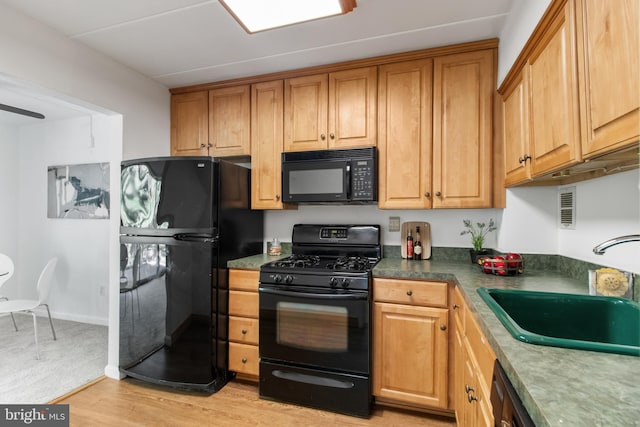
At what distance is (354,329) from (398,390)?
1.53ft

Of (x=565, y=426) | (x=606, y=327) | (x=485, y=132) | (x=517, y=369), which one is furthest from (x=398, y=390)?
(x=485, y=132)

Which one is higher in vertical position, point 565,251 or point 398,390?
point 565,251

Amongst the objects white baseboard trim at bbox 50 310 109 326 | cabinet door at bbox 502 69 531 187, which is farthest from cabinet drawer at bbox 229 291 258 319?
white baseboard trim at bbox 50 310 109 326

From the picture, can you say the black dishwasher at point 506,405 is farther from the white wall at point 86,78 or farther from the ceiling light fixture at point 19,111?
the ceiling light fixture at point 19,111

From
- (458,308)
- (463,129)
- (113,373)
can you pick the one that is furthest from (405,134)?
(113,373)

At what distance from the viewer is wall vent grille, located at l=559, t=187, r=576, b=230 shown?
1.74 m

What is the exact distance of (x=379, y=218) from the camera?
8.47 ft

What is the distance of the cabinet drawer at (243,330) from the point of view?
223 cm

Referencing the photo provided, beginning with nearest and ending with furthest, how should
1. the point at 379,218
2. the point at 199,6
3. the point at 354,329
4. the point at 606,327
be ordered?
the point at 606,327
the point at 199,6
the point at 354,329
the point at 379,218

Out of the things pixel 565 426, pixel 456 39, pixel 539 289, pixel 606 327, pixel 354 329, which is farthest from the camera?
pixel 456 39

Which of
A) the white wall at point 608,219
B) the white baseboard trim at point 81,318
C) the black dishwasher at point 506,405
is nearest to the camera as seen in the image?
the black dishwasher at point 506,405

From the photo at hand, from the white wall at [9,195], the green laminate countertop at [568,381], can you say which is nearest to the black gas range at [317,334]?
the green laminate countertop at [568,381]

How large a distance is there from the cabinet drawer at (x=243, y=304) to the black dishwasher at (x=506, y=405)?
65.1 inches

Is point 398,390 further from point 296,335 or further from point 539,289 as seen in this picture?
point 539,289
